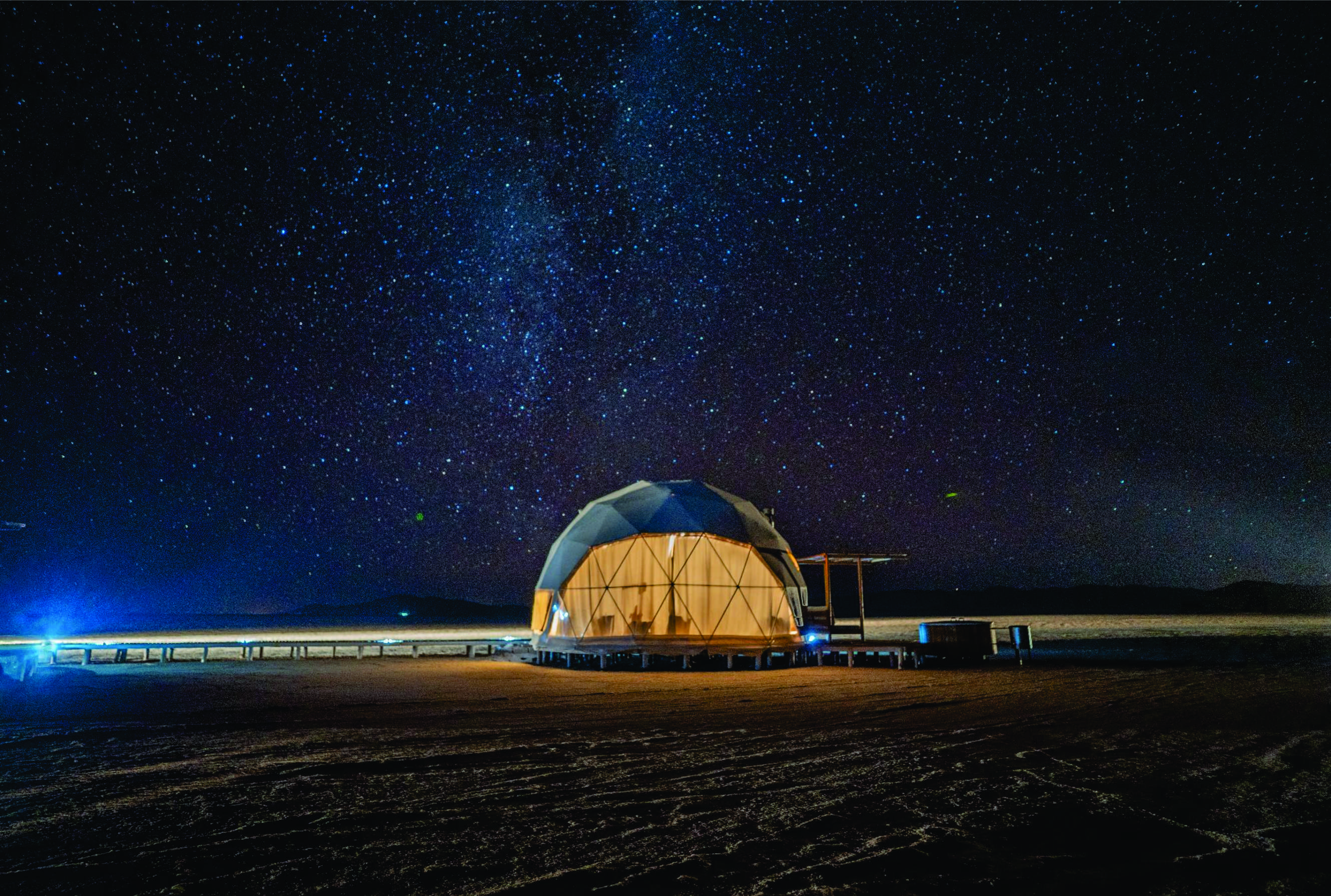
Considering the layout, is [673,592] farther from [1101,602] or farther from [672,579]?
[1101,602]

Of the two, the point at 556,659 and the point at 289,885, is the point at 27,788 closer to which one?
the point at 289,885

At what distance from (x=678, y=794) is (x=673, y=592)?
15.4 meters

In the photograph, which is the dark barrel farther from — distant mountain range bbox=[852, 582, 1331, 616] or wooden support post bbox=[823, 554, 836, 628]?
distant mountain range bbox=[852, 582, 1331, 616]

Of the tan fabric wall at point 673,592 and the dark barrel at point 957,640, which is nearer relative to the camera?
the dark barrel at point 957,640

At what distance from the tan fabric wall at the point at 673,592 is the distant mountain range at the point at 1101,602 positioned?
253ft

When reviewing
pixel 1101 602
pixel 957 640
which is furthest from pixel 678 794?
pixel 1101 602

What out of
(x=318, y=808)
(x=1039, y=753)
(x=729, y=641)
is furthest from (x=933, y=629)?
(x=318, y=808)

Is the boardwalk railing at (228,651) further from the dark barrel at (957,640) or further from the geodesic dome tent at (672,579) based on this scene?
the dark barrel at (957,640)

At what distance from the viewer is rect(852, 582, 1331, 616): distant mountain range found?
97812mm

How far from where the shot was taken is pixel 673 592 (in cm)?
2089

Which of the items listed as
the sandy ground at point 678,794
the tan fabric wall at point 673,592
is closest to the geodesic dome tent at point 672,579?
the tan fabric wall at point 673,592

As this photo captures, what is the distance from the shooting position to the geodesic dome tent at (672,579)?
2084 centimetres

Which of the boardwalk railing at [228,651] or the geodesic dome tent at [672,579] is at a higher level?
the geodesic dome tent at [672,579]

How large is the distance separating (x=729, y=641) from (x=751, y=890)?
53.0 ft
